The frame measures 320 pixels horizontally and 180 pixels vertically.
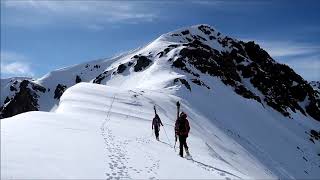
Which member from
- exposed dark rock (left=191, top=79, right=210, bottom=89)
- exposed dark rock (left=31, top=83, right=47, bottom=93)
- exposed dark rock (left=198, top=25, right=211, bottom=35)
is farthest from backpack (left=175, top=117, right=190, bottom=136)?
exposed dark rock (left=31, top=83, right=47, bottom=93)

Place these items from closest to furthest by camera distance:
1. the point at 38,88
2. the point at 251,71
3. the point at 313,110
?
1. the point at 313,110
2. the point at 251,71
3. the point at 38,88

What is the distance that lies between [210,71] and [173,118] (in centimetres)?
3861

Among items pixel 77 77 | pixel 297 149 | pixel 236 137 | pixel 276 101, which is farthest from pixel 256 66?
pixel 77 77

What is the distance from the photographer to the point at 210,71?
83.0m

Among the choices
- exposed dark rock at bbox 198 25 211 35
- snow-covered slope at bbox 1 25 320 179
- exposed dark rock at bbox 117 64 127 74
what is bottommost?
snow-covered slope at bbox 1 25 320 179

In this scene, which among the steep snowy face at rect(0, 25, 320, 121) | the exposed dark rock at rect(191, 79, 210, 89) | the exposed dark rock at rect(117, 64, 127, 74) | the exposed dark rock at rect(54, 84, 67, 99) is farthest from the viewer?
the exposed dark rock at rect(54, 84, 67, 99)

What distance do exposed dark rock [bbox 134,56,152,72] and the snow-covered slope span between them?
0.28 meters

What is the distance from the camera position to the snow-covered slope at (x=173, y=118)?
53.6ft

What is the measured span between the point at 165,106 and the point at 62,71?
373 feet

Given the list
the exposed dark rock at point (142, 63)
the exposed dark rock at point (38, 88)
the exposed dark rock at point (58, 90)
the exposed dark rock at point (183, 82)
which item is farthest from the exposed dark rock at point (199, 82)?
the exposed dark rock at point (38, 88)

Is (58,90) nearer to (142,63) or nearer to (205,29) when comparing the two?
(142,63)

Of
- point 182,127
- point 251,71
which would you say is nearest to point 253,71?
point 251,71

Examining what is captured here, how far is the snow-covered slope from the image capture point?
53.6 feet

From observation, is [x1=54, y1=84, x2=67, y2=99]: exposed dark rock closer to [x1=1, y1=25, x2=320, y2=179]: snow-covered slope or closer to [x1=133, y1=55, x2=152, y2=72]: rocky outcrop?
[x1=1, y1=25, x2=320, y2=179]: snow-covered slope
